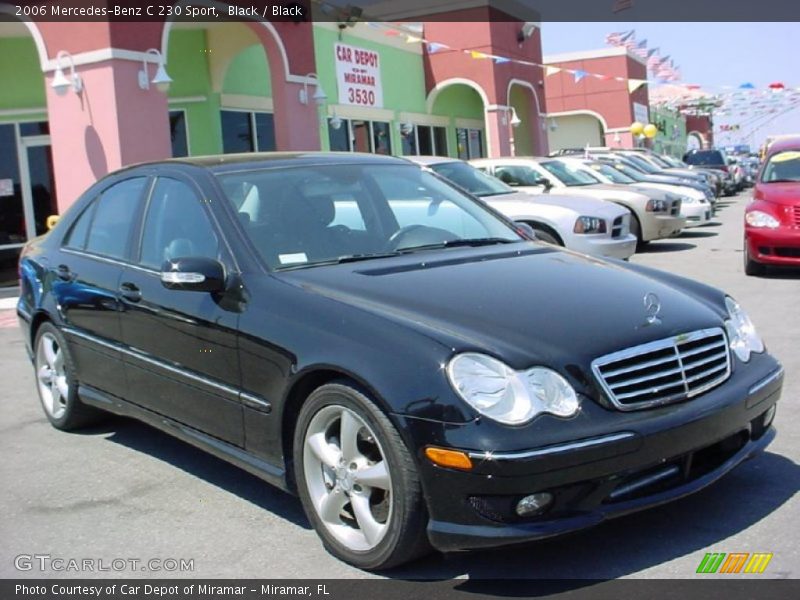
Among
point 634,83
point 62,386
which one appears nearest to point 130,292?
point 62,386

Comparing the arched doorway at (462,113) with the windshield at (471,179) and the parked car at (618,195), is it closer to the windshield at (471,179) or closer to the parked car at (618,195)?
the parked car at (618,195)

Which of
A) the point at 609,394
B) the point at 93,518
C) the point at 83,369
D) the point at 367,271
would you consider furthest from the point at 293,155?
the point at 609,394

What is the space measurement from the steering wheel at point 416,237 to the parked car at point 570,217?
6137 mm

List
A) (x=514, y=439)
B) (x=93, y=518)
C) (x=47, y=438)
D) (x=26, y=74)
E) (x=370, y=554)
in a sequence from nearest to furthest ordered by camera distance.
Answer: (x=514, y=439) < (x=370, y=554) < (x=93, y=518) < (x=47, y=438) < (x=26, y=74)

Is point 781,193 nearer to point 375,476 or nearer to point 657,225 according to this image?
point 657,225

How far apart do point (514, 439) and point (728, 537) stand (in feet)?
3.56

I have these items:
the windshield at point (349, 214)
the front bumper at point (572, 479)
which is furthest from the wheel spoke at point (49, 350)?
the front bumper at point (572, 479)

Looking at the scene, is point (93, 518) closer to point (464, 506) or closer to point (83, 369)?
point (83, 369)

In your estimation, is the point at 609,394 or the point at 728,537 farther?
the point at 728,537

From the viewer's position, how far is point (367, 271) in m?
4.07

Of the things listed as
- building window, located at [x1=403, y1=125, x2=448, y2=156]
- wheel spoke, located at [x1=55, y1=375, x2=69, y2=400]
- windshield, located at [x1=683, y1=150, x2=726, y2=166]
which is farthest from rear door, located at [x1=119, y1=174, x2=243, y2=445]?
windshield, located at [x1=683, y1=150, x2=726, y2=166]

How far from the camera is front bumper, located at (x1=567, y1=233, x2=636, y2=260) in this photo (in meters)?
10.9

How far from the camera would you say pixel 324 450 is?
361cm

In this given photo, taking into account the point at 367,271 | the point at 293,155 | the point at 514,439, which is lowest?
the point at 514,439
